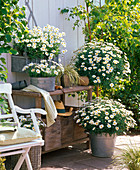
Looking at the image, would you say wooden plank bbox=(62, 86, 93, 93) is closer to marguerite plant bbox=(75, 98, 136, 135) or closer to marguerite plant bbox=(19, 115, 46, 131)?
marguerite plant bbox=(75, 98, 136, 135)

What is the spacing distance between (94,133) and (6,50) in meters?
1.60

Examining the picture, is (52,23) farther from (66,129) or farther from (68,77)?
(66,129)

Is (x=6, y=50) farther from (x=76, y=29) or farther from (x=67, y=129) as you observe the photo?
(x=76, y=29)

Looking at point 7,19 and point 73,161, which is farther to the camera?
point 73,161

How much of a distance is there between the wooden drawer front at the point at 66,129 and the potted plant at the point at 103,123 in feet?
0.35

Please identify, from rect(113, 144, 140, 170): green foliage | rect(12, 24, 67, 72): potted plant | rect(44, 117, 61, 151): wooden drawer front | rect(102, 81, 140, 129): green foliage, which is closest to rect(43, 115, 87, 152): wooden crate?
rect(44, 117, 61, 151): wooden drawer front

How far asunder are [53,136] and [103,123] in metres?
0.59

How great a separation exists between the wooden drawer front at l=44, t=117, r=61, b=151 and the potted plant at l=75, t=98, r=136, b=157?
0.92 ft

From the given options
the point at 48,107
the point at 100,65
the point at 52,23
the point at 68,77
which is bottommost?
the point at 48,107

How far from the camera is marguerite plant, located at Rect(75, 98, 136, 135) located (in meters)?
3.55

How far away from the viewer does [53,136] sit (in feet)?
11.4

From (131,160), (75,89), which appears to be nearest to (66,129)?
(75,89)

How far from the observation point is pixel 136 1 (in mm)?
4301

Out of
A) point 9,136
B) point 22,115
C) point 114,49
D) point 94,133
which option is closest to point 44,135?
point 22,115
